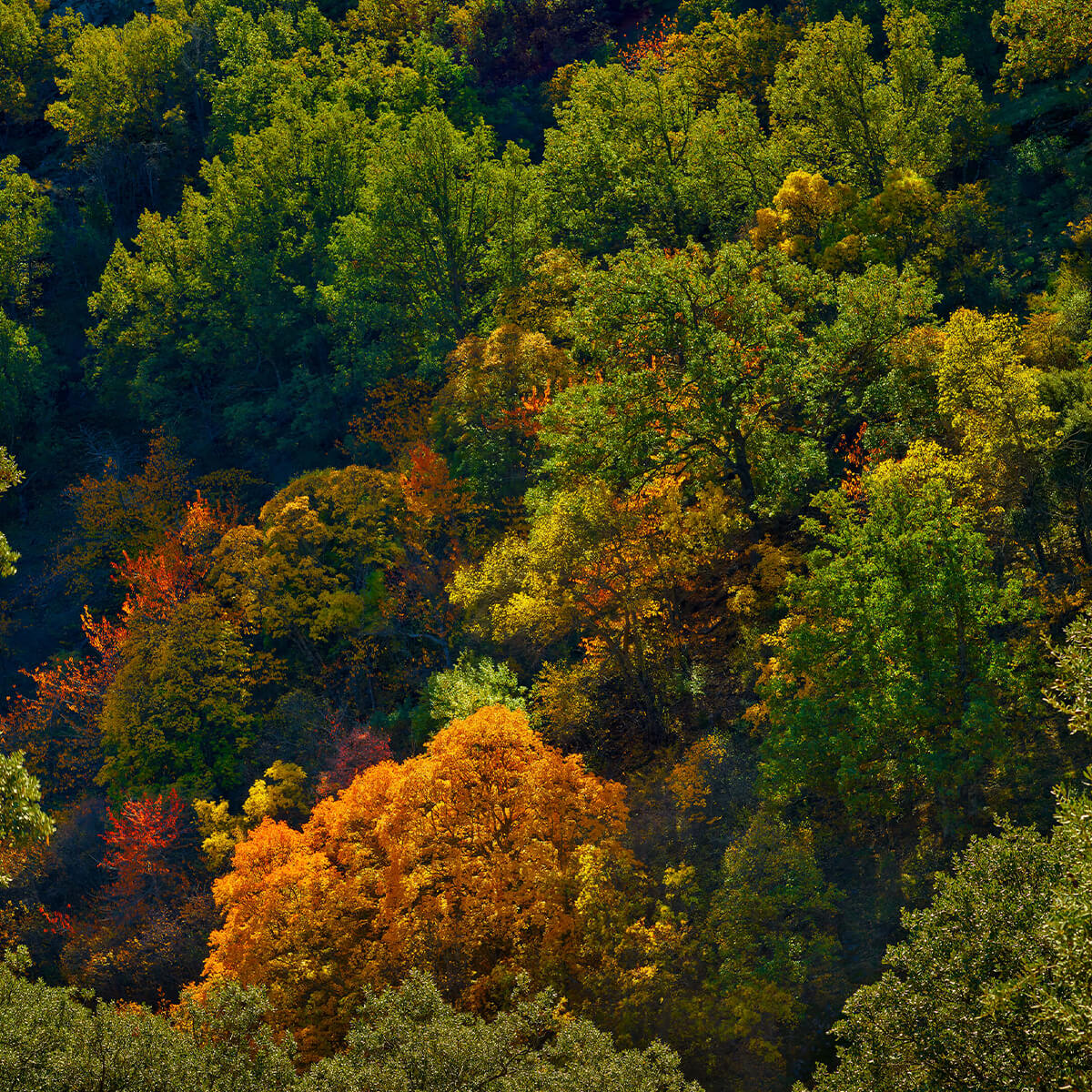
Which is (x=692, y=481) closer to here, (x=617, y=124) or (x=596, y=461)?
(x=596, y=461)

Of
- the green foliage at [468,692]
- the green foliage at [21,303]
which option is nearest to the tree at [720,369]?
the green foliage at [468,692]

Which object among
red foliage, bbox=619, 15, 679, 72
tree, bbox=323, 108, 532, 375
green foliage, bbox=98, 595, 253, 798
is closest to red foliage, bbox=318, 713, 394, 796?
→ green foliage, bbox=98, 595, 253, 798

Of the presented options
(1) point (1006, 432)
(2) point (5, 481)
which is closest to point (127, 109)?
(1) point (1006, 432)

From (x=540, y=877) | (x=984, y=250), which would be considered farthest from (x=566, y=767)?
(x=984, y=250)

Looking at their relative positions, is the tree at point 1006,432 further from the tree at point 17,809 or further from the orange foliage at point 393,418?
the orange foliage at point 393,418

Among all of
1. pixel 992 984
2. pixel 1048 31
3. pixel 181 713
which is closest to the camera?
pixel 992 984

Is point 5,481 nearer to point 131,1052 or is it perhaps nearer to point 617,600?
point 131,1052
